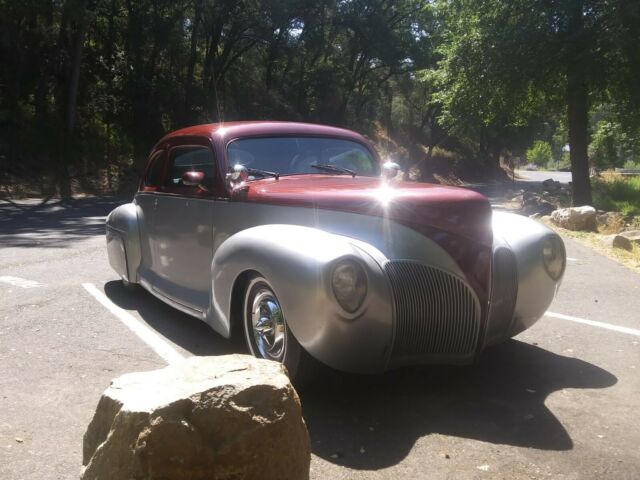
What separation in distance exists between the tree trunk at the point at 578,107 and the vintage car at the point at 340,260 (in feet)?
49.3

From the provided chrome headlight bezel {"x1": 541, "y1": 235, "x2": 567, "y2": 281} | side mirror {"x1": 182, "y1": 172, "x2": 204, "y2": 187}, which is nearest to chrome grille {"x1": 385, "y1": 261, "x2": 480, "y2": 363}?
chrome headlight bezel {"x1": 541, "y1": 235, "x2": 567, "y2": 281}

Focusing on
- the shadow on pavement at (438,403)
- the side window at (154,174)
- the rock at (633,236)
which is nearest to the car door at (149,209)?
the side window at (154,174)

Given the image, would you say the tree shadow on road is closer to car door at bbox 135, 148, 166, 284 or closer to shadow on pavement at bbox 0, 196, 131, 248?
car door at bbox 135, 148, 166, 284

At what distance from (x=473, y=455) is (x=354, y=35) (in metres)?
35.9

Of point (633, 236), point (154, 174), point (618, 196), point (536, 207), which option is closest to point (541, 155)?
point (618, 196)

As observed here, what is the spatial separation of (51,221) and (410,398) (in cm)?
1182

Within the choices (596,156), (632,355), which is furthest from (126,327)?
(596,156)

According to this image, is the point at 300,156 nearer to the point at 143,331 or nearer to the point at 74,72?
the point at 143,331

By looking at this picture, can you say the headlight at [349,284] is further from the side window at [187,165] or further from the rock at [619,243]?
the rock at [619,243]

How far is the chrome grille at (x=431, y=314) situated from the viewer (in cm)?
354

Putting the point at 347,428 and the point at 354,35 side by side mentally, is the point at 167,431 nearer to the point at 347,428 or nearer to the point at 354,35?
the point at 347,428

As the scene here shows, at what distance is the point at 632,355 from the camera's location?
183 inches

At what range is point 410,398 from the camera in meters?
3.82

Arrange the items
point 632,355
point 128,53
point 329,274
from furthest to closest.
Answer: point 128,53 → point 632,355 → point 329,274
